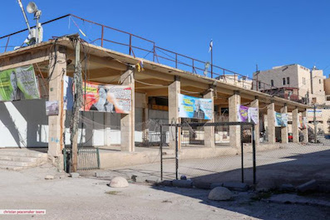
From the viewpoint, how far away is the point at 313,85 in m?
75.2

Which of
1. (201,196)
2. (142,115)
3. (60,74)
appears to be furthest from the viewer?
(142,115)

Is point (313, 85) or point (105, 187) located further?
point (313, 85)

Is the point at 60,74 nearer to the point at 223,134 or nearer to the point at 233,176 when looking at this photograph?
the point at 233,176

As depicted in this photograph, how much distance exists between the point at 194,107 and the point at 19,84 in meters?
12.2

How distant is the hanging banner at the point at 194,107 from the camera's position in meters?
22.8

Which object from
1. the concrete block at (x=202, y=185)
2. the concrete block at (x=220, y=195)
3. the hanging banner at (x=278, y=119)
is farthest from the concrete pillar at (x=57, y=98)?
the hanging banner at (x=278, y=119)

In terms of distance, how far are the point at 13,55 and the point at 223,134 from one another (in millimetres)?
27292

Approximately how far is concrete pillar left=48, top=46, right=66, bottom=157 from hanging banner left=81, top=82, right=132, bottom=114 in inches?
53.9

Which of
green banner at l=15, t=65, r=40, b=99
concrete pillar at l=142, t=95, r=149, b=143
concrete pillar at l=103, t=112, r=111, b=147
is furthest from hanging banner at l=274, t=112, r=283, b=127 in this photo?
green banner at l=15, t=65, r=40, b=99

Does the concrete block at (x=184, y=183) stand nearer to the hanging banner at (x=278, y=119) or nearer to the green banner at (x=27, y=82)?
the green banner at (x=27, y=82)

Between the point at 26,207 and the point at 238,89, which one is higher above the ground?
the point at 238,89

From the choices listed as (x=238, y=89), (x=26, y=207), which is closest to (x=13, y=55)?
(x=26, y=207)

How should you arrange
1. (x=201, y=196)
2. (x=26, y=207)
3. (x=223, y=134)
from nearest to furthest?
1. (x=26, y=207)
2. (x=201, y=196)
3. (x=223, y=134)

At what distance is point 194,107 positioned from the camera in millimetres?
24000
